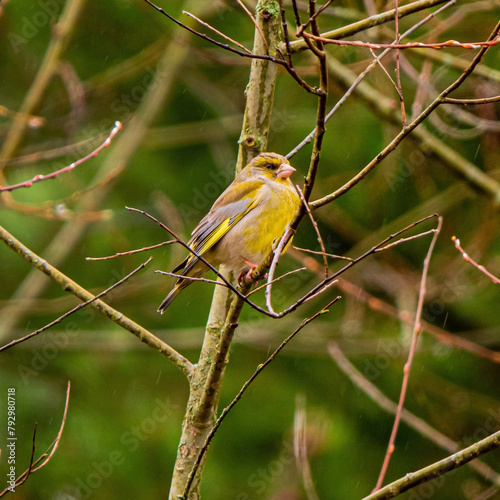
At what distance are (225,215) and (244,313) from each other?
3.31 metres

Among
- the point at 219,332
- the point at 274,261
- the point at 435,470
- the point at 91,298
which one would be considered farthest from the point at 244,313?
the point at 435,470

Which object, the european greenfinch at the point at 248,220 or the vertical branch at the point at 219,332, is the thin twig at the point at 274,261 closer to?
the vertical branch at the point at 219,332

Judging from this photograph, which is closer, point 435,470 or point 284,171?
point 435,470

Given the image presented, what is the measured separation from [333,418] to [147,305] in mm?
2374

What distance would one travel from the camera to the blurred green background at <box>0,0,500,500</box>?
7.55 metres

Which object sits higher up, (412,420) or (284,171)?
(284,171)

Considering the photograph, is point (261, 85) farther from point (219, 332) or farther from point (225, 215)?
point (219, 332)

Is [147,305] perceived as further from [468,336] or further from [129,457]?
[468,336]

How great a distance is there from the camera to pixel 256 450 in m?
8.09

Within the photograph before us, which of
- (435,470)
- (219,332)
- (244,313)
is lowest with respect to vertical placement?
(435,470)

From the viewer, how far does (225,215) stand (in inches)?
180

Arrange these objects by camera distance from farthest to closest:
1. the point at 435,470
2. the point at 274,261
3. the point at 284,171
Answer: the point at 284,171
the point at 274,261
the point at 435,470

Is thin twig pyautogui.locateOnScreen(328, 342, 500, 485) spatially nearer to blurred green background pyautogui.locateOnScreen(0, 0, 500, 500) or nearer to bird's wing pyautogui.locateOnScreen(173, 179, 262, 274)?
bird's wing pyautogui.locateOnScreen(173, 179, 262, 274)

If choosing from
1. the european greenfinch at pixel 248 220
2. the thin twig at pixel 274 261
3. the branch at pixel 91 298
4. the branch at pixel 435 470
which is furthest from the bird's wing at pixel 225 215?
the branch at pixel 435 470
